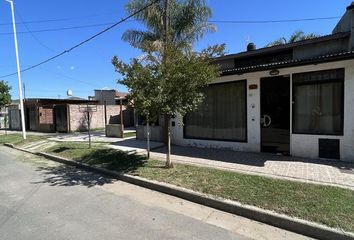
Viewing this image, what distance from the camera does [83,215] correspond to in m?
4.96

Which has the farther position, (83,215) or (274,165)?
(274,165)

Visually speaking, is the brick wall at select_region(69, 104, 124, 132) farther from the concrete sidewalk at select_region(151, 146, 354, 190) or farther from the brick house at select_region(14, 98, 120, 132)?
the concrete sidewalk at select_region(151, 146, 354, 190)

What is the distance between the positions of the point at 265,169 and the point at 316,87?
304 centimetres

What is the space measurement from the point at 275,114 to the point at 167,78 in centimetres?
398

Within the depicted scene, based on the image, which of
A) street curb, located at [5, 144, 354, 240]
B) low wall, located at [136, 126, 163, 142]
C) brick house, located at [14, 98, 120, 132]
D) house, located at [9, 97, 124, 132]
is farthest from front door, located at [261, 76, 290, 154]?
brick house, located at [14, 98, 120, 132]

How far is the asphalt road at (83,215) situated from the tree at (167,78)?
2143 mm

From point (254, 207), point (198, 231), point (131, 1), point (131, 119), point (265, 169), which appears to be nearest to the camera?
point (198, 231)

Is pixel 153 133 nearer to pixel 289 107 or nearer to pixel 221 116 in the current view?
pixel 221 116

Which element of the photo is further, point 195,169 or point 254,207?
point 195,169

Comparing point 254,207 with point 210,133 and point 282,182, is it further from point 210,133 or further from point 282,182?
point 210,133

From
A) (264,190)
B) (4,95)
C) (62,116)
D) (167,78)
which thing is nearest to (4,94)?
(4,95)

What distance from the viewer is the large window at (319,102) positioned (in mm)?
7898

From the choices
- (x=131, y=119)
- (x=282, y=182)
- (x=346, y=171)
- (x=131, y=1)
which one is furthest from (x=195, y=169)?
(x=131, y=119)

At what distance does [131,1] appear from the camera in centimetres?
1484
